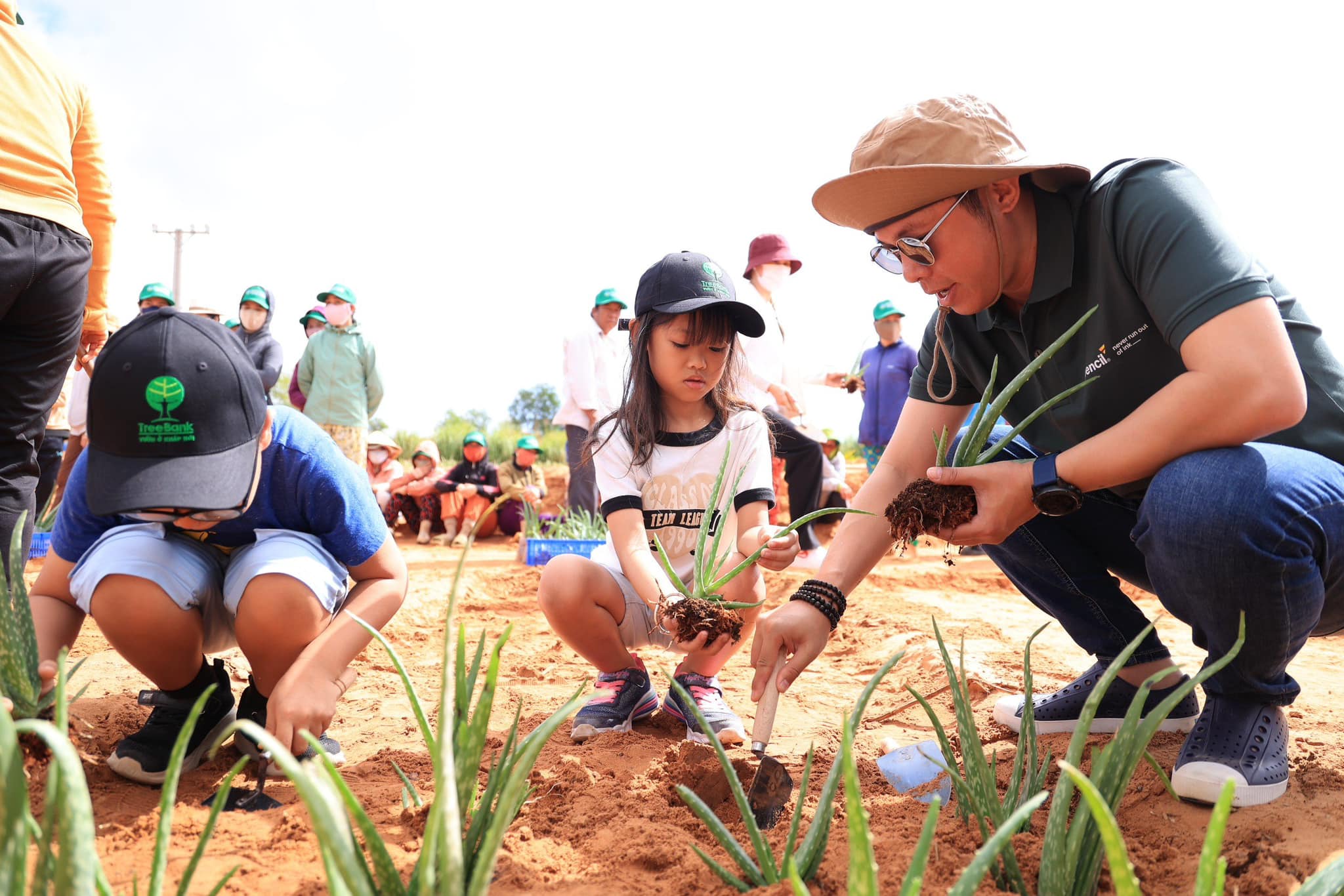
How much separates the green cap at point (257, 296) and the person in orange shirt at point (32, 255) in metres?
4.29

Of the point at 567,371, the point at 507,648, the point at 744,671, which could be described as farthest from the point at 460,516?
the point at 744,671

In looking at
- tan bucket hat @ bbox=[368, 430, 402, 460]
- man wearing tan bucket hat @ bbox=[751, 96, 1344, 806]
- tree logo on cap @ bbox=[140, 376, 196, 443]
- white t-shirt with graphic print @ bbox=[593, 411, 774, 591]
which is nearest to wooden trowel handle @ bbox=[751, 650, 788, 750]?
man wearing tan bucket hat @ bbox=[751, 96, 1344, 806]

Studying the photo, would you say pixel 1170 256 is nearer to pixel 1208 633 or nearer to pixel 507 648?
pixel 1208 633

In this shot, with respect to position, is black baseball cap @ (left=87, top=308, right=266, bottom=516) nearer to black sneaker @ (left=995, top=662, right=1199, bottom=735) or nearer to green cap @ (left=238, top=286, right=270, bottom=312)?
Result: black sneaker @ (left=995, top=662, right=1199, bottom=735)

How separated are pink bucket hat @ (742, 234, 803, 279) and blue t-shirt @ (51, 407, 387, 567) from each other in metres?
3.68

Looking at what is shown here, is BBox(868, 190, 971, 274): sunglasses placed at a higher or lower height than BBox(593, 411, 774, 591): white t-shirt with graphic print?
higher

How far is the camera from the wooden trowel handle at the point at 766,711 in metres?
1.75

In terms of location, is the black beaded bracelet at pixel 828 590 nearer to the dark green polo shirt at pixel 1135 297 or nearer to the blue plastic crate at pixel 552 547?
the dark green polo shirt at pixel 1135 297

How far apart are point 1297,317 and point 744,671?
206 centimetres

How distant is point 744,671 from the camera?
3279 mm

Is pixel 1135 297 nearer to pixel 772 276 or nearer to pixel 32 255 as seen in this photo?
pixel 32 255

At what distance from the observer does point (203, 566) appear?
2.11 metres

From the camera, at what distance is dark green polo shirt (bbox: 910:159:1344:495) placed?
1616 millimetres

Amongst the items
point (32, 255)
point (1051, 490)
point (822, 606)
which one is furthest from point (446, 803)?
point (32, 255)
